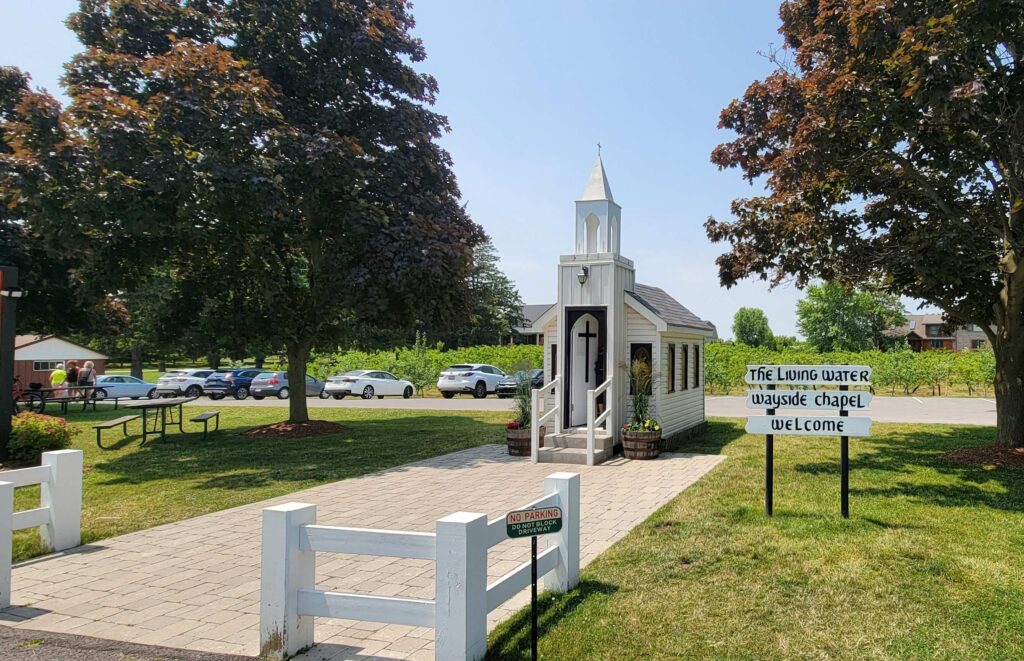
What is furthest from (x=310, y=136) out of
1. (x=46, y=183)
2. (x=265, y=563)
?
(x=265, y=563)

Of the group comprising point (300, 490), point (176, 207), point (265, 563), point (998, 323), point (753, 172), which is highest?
point (753, 172)

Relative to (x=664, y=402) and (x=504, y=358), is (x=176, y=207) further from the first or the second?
(x=504, y=358)

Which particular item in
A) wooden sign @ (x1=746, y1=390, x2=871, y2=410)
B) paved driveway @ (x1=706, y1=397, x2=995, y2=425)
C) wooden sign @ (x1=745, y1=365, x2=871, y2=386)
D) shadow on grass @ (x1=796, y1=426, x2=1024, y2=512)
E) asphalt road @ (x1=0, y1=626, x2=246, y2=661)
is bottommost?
asphalt road @ (x1=0, y1=626, x2=246, y2=661)

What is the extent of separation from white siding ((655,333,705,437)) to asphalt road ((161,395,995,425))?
485 cm

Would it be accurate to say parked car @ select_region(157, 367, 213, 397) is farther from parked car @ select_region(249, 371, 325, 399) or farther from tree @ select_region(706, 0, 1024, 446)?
tree @ select_region(706, 0, 1024, 446)

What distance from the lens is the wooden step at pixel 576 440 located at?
12.6 metres

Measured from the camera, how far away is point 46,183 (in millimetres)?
13102

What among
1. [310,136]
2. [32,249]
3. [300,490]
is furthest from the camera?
[32,249]

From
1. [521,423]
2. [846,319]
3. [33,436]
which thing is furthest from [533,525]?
[846,319]

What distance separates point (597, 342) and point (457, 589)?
1067 cm

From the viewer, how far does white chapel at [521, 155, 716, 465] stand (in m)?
13.0

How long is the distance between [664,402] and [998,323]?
19.9 feet

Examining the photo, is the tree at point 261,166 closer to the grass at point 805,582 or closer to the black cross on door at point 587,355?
the black cross on door at point 587,355

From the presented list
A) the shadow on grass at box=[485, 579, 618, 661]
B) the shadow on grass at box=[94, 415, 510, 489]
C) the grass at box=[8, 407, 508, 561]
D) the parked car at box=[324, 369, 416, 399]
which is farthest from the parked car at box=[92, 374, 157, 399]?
the shadow on grass at box=[485, 579, 618, 661]
